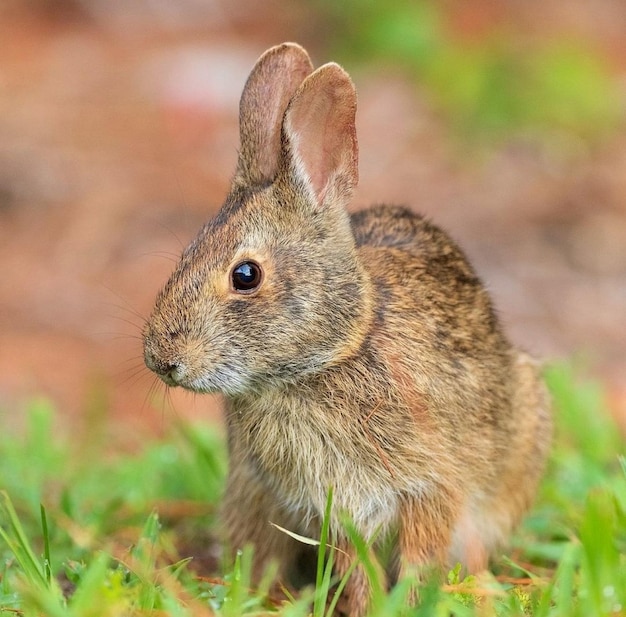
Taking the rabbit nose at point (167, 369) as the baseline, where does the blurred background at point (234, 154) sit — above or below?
above

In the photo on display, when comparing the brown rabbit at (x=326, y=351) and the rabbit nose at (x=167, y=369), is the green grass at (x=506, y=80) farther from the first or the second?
the rabbit nose at (x=167, y=369)

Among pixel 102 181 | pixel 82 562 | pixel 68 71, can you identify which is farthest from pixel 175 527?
pixel 68 71

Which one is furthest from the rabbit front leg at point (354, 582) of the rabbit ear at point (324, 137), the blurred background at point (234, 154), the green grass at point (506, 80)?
the green grass at point (506, 80)

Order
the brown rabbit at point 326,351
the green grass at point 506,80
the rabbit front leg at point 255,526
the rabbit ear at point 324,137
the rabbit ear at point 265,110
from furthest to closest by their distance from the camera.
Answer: the green grass at point 506,80 → the rabbit front leg at point 255,526 → the rabbit ear at point 265,110 → the rabbit ear at point 324,137 → the brown rabbit at point 326,351

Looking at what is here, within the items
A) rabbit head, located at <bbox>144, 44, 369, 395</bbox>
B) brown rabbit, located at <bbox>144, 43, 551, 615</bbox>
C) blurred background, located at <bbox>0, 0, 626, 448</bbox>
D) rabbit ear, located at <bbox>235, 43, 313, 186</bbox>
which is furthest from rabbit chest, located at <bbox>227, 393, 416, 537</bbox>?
blurred background, located at <bbox>0, 0, 626, 448</bbox>

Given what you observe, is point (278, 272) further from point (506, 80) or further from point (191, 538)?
point (506, 80)

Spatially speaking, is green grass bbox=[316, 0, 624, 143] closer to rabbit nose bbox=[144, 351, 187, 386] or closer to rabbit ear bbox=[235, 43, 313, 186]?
rabbit ear bbox=[235, 43, 313, 186]
